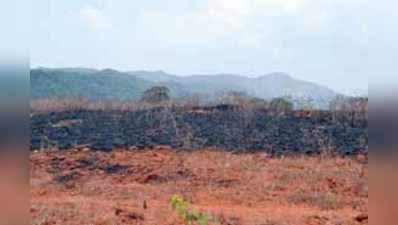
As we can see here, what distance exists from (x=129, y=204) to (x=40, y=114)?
430 cm

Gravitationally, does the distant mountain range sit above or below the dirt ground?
above

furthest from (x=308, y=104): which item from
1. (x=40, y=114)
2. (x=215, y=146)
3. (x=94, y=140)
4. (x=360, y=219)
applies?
(x=360, y=219)

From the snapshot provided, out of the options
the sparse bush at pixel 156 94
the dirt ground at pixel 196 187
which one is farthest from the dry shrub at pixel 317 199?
the sparse bush at pixel 156 94

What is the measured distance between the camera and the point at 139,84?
45.4ft

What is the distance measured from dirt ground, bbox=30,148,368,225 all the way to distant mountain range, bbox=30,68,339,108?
3.42 m

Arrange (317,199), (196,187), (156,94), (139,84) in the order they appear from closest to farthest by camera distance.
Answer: (317,199) → (196,187) → (156,94) → (139,84)

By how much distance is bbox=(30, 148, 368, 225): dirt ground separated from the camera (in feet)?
17.0

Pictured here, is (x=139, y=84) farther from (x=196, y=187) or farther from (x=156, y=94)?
(x=196, y=187)

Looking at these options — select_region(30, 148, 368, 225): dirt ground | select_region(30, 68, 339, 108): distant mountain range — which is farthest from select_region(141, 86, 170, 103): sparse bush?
select_region(30, 148, 368, 225): dirt ground

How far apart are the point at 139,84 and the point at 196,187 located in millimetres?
7776

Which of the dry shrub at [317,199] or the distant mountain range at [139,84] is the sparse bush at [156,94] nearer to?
the distant mountain range at [139,84]

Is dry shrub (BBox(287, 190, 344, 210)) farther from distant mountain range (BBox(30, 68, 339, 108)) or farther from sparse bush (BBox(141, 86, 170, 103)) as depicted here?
sparse bush (BBox(141, 86, 170, 103))

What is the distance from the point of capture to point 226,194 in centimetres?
606

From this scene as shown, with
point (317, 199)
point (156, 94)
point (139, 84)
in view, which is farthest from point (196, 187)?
point (139, 84)
